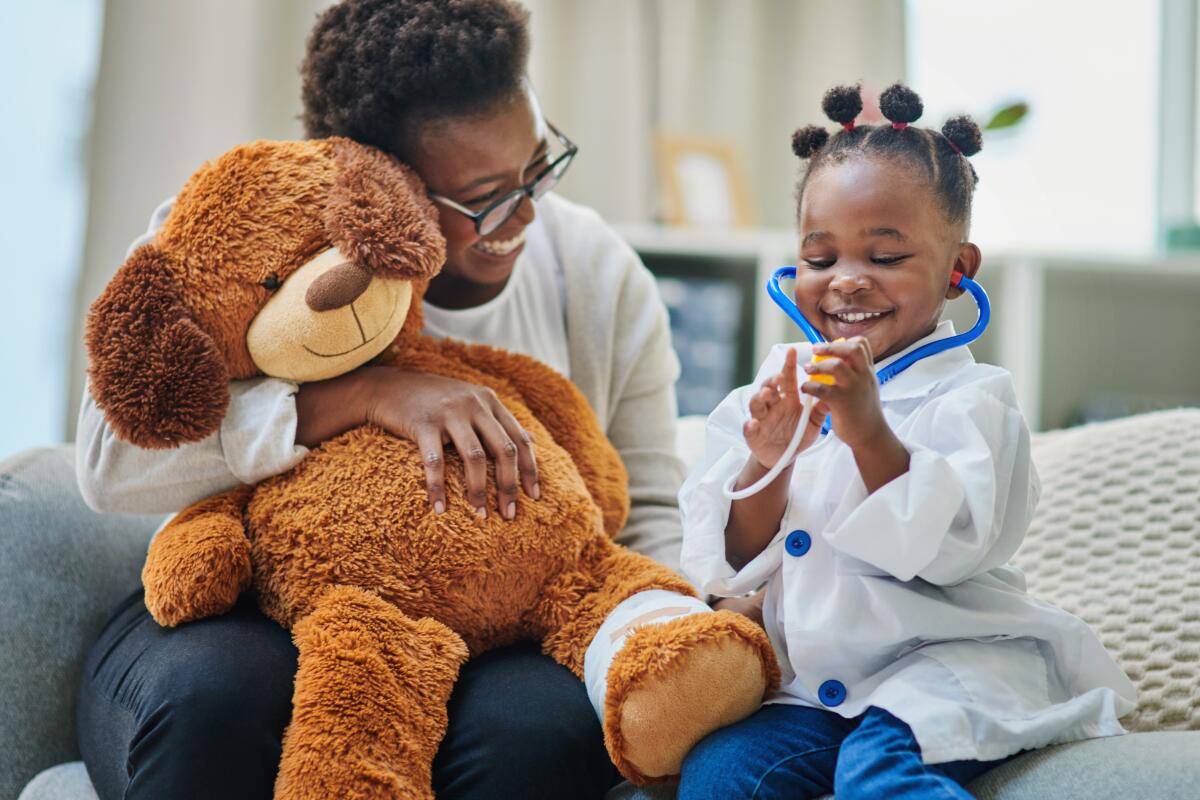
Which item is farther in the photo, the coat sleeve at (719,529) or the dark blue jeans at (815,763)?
the coat sleeve at (719,529)

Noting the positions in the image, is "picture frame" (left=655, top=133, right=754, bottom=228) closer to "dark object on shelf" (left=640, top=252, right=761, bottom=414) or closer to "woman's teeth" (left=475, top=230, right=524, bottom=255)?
"dark object on shelf" (left=640, top=252, right=761, bottom=414)

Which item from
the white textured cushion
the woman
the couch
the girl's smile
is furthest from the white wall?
the white textured cushion

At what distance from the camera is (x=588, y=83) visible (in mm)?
2303

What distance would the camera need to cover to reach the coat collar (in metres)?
0.91

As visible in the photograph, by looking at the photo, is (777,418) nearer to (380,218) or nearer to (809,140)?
(809,140)

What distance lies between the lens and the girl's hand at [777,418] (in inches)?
33.2

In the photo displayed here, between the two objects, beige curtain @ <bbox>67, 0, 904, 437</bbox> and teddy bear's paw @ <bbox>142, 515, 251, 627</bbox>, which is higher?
beige curtain @ <bbox>67, 0, 904, 437</bbox>

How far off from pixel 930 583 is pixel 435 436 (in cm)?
45

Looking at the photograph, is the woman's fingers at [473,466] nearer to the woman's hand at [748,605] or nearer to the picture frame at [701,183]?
the woman's hand at [748,605]

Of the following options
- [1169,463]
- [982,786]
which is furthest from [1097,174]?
[982,786]

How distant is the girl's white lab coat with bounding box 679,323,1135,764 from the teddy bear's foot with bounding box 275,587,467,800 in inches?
9.6

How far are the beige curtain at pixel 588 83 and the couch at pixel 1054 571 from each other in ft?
2.17

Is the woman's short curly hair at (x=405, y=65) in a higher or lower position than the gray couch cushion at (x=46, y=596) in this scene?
higher

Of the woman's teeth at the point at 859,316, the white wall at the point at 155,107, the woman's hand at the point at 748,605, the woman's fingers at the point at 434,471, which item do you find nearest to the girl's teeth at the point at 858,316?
the woman's teeth at the point at 859,316
